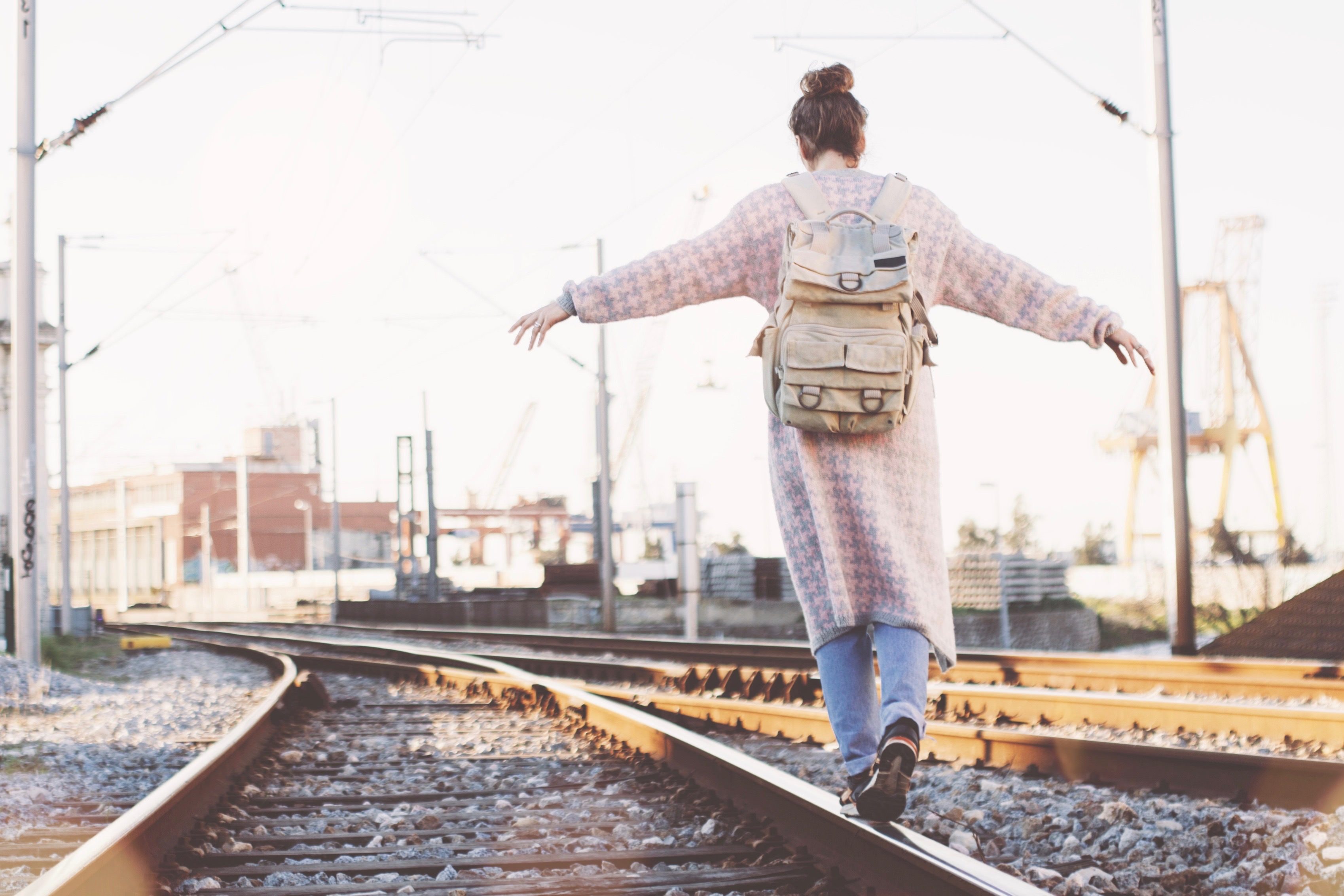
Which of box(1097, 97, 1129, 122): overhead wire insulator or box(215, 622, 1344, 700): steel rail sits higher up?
box(1097, 97, 1129, 122): overhead wire insulator

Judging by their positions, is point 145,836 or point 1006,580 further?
point 1006,580

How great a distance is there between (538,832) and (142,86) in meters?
8.99

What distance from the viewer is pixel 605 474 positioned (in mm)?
22922

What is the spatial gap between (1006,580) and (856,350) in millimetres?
26406

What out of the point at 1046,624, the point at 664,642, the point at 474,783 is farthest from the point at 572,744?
the point at 1046,624

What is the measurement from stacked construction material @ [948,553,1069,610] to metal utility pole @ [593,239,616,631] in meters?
8.80

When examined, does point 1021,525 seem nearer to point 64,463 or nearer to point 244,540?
point 244,540

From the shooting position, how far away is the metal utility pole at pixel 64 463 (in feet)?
78.4

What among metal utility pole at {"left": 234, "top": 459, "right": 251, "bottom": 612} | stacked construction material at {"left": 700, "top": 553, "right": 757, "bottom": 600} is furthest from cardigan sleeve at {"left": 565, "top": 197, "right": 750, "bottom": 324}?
metal utility pole at {"left": 234, "top": 459, "right": 251, "bottom": 612}

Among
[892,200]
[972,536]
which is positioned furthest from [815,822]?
[972,536]

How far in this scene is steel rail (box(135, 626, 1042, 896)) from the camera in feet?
8.53

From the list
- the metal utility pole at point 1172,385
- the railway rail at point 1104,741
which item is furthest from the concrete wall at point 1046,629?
the railway rail at point 1104,741

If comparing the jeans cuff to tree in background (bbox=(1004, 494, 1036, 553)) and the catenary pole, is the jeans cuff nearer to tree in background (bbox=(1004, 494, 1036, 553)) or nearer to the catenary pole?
the catenary pole

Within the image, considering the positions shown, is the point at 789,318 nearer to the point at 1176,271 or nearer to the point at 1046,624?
the point at 1176,271
